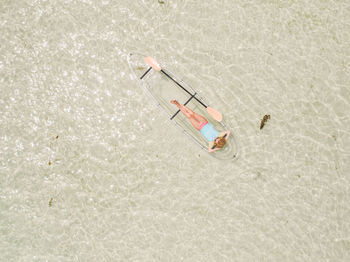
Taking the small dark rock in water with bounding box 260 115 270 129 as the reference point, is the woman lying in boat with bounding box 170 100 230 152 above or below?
below

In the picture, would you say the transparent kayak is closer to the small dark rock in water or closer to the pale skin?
the pale skin

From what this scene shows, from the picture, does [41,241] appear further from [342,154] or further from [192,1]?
[342,154]

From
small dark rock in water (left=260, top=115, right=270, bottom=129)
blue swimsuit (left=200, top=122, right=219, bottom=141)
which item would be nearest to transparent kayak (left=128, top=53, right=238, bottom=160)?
blue swimsuit (left=200, top=122, right=219, bottom=141)

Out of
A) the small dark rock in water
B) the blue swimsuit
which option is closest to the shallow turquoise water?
the small dark rock in water

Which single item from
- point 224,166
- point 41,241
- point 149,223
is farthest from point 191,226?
point 41,241

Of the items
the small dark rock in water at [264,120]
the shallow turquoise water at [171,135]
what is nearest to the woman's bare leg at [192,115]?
the shallow turquoise water at [171,135]

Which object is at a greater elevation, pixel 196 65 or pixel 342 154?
pixel 342 154

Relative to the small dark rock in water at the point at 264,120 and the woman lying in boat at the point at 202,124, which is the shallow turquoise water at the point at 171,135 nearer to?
the small dark rock in water at the point at 264,120

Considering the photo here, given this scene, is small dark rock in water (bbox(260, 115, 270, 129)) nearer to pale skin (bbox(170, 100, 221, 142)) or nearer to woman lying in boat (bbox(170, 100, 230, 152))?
woman lying in boat (bbox(170, 100, 230, 152))

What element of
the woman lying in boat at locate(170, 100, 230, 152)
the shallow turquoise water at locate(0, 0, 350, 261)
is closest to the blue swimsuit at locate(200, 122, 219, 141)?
the woman lying in boat at locate(170, 100, 230, 152)
